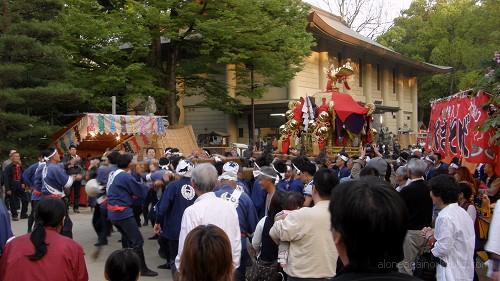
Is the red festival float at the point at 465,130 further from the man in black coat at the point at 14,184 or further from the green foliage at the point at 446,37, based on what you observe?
the green foliage at the point at 446,37

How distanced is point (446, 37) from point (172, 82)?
22.5 meters

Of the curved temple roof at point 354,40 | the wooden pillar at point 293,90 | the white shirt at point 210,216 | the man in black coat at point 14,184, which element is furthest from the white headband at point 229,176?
the wooden pillar at point 293,90

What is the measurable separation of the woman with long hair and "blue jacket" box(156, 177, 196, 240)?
3.86 metres

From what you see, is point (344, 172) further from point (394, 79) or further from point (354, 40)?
point (394, 79)

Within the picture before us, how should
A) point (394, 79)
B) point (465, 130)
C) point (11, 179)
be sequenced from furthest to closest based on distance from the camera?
1. point (394, 79)
2. point (11, 179)
3. point (465, 130)

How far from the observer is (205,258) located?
2695mm

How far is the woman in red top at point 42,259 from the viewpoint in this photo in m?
3.48

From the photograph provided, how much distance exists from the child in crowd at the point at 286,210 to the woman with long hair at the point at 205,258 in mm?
1499

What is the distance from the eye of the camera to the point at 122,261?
311cm

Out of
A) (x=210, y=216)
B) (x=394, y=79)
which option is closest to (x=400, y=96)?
(x=394, y=79)

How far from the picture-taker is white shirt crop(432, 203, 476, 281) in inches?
174

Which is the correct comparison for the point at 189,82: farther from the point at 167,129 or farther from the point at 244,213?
the point at 244,213

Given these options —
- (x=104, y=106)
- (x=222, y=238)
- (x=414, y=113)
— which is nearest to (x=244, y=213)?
(x=222, y=238)

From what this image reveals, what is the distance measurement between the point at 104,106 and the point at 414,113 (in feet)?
82.5
